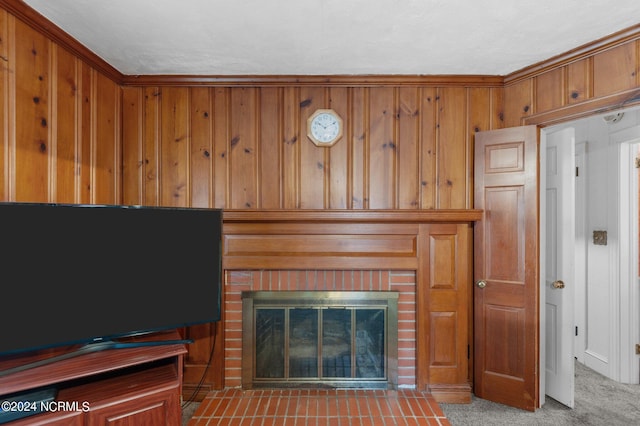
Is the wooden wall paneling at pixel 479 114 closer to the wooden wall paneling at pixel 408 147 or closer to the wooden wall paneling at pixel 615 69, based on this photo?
the wooden wall paneling at pixel 408 147

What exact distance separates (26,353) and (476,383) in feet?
9.42

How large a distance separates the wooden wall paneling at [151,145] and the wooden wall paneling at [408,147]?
1.84 metres

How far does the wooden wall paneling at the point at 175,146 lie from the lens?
2643 mm

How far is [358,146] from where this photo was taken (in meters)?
2.64

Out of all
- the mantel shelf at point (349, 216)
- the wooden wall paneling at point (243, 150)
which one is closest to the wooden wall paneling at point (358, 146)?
the mantel shelf at point (349, 216)

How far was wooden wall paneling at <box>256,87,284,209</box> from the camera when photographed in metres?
2.64

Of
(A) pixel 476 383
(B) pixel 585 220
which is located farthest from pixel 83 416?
(B) pixel 585 220

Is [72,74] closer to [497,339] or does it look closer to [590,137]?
[497,339]

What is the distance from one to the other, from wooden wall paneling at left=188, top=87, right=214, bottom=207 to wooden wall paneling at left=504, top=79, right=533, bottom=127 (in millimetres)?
2253

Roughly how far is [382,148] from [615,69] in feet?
4.82

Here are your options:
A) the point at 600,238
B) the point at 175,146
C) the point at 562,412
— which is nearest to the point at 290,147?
the point at 175,146

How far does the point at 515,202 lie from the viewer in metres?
2.49

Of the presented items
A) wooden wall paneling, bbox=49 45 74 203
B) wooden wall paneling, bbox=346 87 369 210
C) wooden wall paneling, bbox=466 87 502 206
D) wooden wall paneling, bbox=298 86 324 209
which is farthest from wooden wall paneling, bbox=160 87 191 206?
wooden wall paneling, bbox=466 87 502 206

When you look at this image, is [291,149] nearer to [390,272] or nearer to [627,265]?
[390,272]
